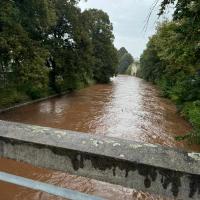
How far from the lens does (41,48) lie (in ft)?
54.0

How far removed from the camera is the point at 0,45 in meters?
13.2

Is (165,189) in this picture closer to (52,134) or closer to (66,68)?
(52,134)

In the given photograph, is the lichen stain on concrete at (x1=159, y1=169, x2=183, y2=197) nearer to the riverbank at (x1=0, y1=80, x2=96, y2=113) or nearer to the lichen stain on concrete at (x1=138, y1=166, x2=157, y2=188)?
the lichen stain on concrete at (x1=138, y1=166, x2=157, y2=188)

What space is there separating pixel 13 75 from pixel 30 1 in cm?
384

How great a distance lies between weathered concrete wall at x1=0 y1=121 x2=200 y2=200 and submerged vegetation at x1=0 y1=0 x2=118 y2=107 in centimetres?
1227

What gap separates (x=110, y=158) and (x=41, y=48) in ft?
50.9

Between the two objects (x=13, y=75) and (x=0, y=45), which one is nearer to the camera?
(x=0, y=45)

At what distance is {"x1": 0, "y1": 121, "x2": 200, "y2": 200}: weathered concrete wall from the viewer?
60.0 inches

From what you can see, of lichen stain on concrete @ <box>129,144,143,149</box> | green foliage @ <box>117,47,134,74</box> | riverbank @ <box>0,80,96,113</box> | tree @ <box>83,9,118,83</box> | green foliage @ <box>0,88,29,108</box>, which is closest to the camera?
lichen stain on concrete @ <box>129,144,143,149</box>

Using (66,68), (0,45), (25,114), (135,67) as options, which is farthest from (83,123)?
(135,67)

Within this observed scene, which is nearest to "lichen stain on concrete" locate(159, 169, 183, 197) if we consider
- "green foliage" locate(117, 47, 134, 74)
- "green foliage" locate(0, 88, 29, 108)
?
"green foliage" locate(0, 88, 29, 108)

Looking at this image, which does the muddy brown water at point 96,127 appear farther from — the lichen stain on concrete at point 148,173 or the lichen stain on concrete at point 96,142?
the lichen stain on concrete at point 148,173

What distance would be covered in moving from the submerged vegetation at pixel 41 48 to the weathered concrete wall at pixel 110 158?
12269 mm

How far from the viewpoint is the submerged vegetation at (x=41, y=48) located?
1432cm
